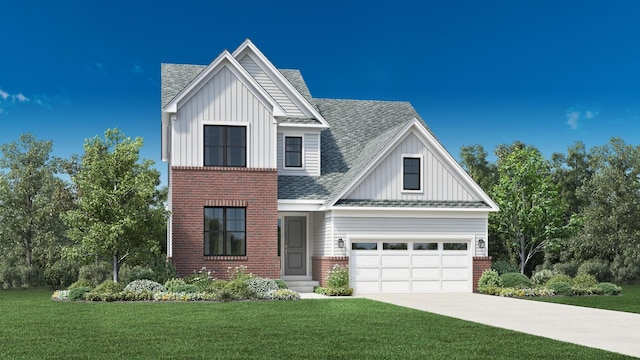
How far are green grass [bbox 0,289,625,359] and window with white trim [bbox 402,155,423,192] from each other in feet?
29.8

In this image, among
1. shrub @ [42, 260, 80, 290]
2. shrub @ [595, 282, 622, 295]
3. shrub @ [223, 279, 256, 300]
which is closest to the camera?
shrub @ [223, 279, 256, 300]

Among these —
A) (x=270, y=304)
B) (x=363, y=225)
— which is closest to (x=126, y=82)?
(x=363, y=225)

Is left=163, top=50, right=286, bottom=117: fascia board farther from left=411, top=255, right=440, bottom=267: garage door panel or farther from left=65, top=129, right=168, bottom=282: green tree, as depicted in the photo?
left=411, top=255, right=440, bottom=267: garage door panel

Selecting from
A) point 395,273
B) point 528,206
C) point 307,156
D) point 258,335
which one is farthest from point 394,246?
point 258,335

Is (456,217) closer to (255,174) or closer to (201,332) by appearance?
(255,174)

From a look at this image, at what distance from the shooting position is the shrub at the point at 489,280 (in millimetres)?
26930

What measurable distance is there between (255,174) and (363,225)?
4324 millimetres

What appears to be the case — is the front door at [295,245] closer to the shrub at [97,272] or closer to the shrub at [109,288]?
the shrub at [97,272]

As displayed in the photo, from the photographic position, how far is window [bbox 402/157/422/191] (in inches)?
1100

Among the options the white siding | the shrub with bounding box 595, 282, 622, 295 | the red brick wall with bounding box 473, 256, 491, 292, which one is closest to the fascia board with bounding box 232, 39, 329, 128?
the white siding

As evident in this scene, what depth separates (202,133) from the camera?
27016 millimetres

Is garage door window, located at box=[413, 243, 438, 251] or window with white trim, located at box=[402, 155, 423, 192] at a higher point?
window with white trim, located at box=[402, 155, 423, 192]

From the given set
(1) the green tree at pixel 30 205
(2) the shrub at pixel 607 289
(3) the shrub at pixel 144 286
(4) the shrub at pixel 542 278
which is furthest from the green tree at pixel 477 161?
(3) the shrub at pixel 144 286

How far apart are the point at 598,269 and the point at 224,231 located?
18852mm
